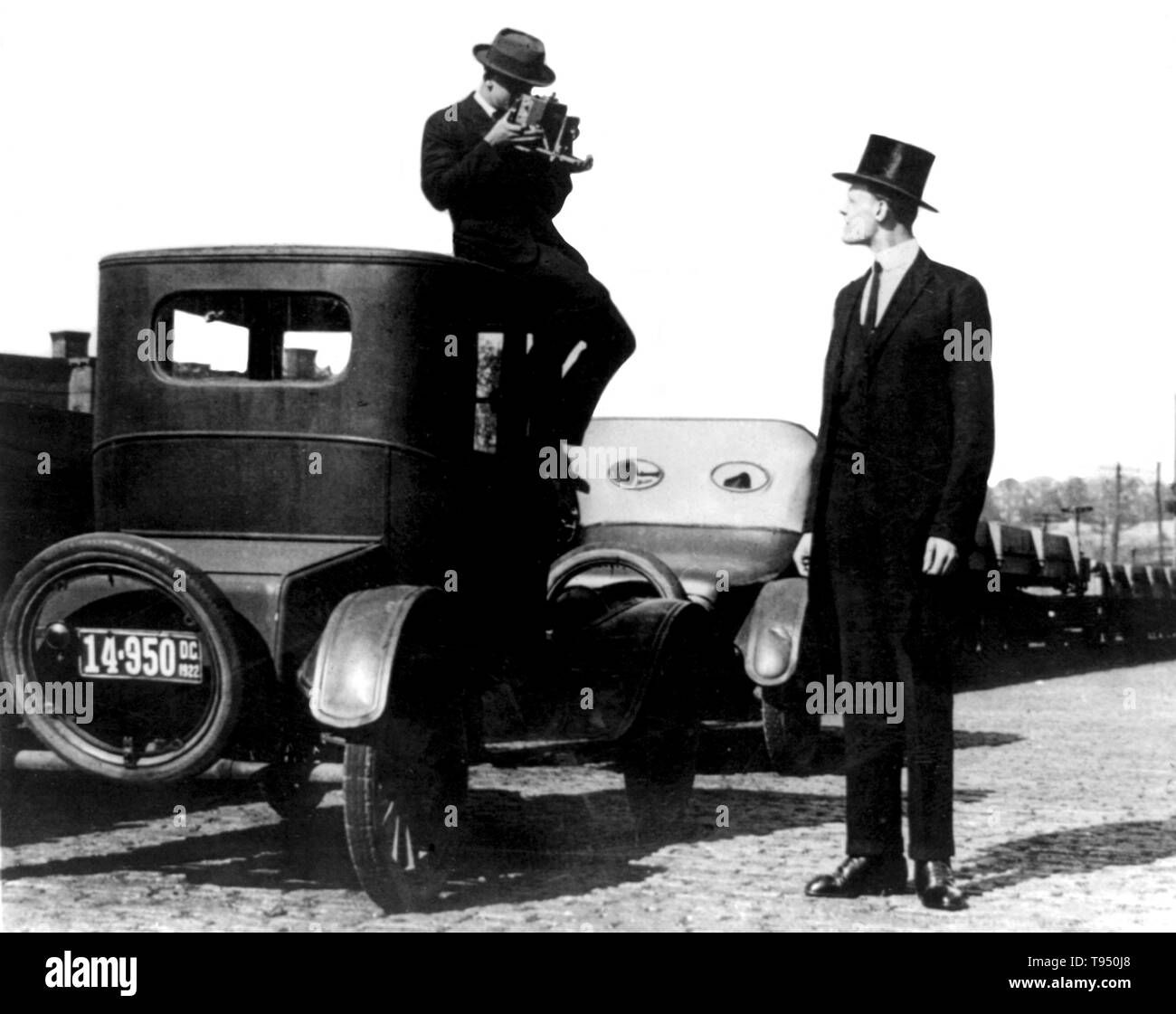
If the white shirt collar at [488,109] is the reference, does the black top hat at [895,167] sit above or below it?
below

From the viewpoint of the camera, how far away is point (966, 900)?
536 centimetres

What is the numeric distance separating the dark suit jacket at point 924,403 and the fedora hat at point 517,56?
1.51 m

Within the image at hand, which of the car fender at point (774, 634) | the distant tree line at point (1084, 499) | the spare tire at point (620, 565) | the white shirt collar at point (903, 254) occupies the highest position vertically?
the white shirt collar at point (903, 254)

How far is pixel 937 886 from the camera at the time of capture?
530 centimetres

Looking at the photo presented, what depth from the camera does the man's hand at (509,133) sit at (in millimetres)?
5637

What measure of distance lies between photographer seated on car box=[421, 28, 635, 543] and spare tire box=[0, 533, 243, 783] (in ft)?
5.53

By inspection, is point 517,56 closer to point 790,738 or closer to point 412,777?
point 412,777

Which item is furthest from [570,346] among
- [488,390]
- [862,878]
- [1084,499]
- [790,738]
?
[1084,499]

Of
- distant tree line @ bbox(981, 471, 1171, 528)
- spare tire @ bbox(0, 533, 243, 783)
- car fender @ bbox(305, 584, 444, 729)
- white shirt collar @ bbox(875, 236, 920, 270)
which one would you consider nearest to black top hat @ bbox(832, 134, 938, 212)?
white shirt collar @ bbox(875, 236, 920, 270)

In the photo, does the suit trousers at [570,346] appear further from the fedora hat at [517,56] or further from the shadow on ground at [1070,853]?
the shadow on ground at [1070,853]

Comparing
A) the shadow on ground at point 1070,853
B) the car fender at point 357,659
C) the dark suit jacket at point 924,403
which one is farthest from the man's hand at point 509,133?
the shadow on ground at point 1070,853

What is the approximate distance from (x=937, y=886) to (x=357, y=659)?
202 centimetres
